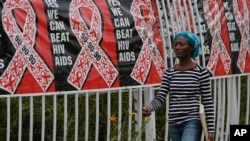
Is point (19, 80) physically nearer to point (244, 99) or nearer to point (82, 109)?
point (82, 109)

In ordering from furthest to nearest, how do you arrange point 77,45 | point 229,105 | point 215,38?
point 229,105 < point 215,38 < point 77,45

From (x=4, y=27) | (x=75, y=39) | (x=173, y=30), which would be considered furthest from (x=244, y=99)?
(x=4, y=27)

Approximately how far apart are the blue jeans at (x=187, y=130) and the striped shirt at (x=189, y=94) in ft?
Result: 0.16

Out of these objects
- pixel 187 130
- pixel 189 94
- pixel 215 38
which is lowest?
pixel 187 130

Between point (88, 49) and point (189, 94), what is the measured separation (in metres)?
1.30

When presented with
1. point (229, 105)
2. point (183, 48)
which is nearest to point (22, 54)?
point (183, 48)

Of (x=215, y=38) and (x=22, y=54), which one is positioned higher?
(x=22, y=54)

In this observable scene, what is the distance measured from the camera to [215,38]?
11.1m

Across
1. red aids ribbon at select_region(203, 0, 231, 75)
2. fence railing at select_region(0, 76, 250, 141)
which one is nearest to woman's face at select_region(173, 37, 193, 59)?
fence railing at select_region(0, 76, 250, 141)

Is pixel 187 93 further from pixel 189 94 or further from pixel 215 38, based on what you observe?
pixel 215 38

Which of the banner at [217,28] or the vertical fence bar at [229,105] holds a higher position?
the banner at [217,28]

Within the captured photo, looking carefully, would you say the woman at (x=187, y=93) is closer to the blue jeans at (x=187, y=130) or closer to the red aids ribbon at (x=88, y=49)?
the blue jeans at (x=187, y=130)

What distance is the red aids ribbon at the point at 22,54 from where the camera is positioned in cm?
831

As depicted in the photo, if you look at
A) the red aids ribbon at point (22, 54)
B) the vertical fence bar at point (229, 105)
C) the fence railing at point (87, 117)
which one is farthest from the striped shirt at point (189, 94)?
the vertical fence bar at point (229, 105)
